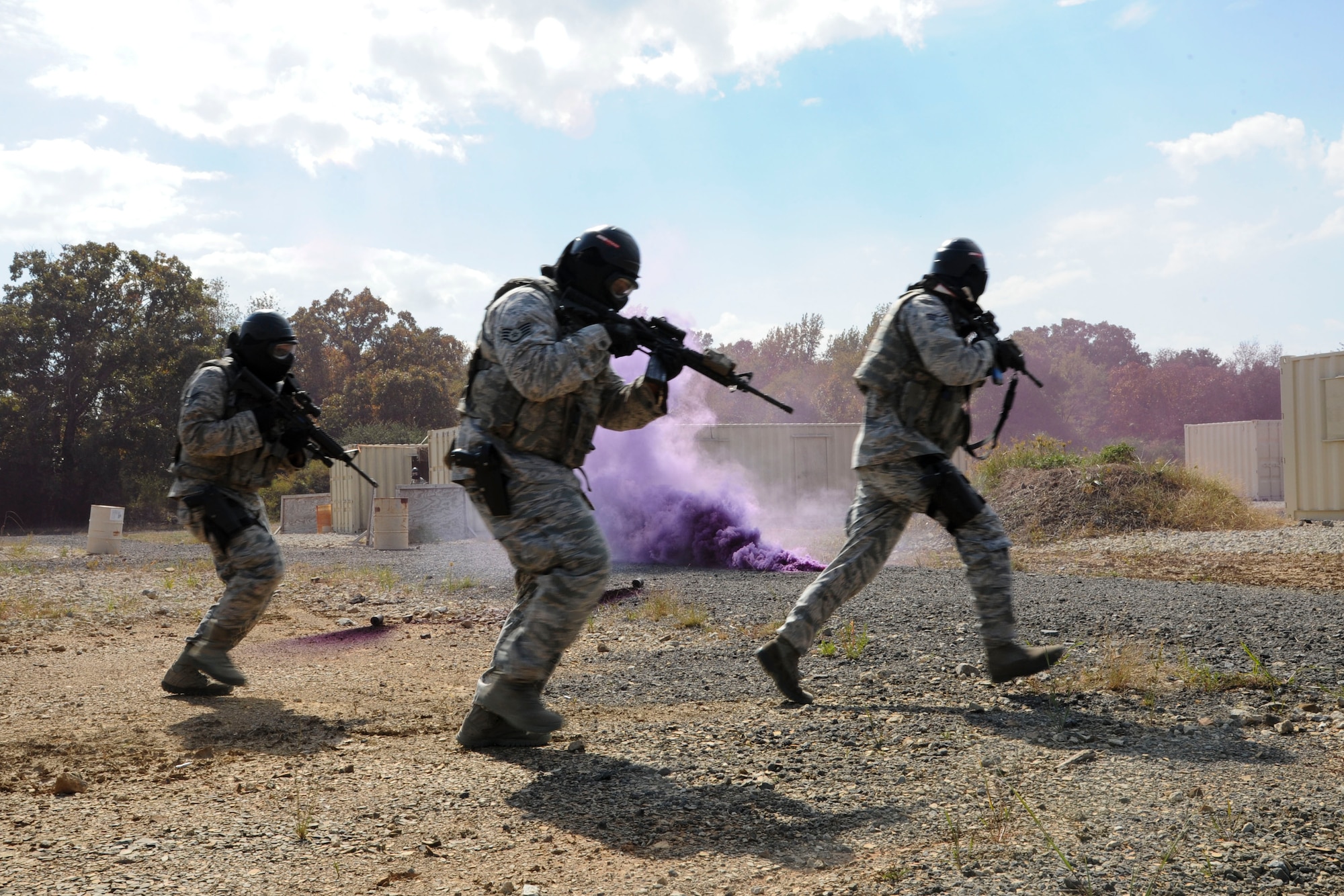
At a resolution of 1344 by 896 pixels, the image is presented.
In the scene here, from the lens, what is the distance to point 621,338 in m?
3.31

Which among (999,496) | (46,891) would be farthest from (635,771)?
(999,496)

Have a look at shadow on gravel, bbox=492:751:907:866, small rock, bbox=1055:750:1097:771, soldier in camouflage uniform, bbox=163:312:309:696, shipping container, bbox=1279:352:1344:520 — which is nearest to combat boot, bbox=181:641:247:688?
soldier in camouflage uniform, bbox=163:312:309:696

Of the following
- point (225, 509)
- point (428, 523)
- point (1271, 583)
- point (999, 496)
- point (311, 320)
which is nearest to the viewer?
point (225, 509)

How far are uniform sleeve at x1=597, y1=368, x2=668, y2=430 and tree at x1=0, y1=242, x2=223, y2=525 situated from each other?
91.6ft

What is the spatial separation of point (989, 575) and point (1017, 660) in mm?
327

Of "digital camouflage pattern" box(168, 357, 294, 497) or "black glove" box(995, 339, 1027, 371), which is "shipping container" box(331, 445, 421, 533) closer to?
"digital camouflage pattern" box(168, 357, 294, 497)

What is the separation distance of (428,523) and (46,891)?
16302 millimetres

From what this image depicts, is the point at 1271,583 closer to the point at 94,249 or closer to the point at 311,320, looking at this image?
the point at 94,249

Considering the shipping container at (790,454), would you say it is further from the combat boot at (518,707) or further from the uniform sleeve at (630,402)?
the combat boot at (518,707)

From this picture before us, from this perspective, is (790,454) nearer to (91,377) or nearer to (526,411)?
(526,411)

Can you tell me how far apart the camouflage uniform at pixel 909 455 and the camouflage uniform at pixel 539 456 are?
95cm

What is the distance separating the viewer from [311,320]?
45.8m

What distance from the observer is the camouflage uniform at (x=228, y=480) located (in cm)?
448

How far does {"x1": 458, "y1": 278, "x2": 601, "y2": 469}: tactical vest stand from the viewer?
3234mm
